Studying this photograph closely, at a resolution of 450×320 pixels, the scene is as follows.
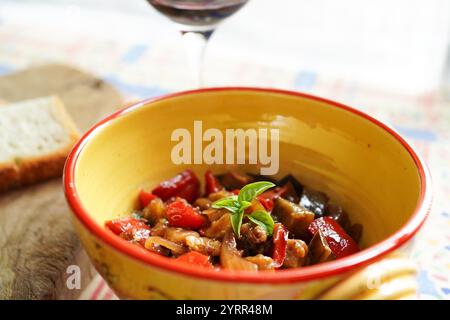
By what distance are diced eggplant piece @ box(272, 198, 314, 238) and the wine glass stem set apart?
0.68 metres

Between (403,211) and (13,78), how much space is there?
6.08ft

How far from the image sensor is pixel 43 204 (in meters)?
1.84

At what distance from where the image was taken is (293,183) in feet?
5.22

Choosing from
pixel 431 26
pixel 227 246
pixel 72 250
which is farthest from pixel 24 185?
pixel 431 26

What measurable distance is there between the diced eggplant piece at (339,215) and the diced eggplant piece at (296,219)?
3.8 inches

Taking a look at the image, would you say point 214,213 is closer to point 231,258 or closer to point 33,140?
point 231,258

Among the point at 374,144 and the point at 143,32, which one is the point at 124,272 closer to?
the point at 374,144

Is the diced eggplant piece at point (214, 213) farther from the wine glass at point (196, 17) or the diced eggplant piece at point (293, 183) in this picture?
the wine glass at point (196, 17)

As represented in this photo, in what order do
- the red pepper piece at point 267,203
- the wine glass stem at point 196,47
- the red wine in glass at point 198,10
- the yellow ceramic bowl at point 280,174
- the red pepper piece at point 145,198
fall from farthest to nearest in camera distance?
the wine glass stem at point 196,47 < the red wine in glass at point 198,10 < the red pepper piece at point 145,198 < the red pepper piece at point 267,203 < the yellow ceramic bowl at point 280,174

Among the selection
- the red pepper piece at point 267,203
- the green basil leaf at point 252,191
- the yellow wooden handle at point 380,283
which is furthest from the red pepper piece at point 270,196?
the yellow wooden handle at point 380,283

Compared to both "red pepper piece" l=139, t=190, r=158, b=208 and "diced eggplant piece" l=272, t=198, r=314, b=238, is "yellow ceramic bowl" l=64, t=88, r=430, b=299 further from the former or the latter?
"diced eggplant piece" l=272, t=198, r=314, b=238

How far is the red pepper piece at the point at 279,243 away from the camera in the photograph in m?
1.24

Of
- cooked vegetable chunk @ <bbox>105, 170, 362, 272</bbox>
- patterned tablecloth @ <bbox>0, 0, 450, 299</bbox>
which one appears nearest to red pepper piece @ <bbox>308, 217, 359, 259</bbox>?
cooked vegetable chunk @ <bbox>105, 170, 362, 272</bbox>

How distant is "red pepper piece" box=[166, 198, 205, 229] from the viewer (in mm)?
1380
